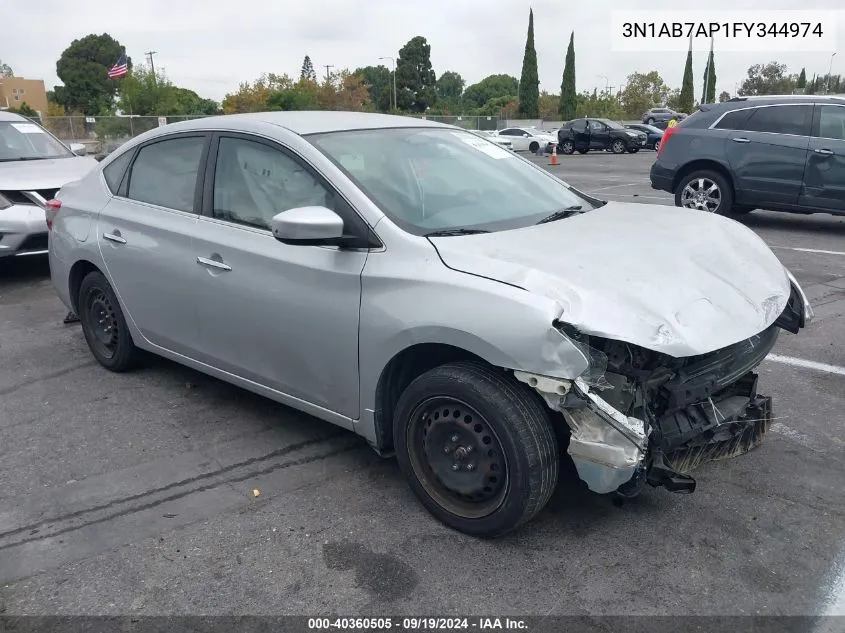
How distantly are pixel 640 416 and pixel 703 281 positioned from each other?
65 cm

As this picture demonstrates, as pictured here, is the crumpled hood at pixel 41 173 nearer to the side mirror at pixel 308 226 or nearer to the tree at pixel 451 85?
the side mirror at pixel 308 226

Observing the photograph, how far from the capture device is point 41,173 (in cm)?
811

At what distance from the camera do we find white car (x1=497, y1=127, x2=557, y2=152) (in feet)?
115

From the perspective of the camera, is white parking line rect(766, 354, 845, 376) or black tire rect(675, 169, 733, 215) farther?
black tire rect(675, 169, 733, 215)

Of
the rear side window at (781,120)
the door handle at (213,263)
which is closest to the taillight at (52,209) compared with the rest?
the door handle at (213,263)

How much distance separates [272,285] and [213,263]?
484mm

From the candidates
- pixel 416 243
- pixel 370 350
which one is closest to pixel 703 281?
pixel 416 243

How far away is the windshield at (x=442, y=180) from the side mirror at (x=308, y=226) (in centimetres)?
27

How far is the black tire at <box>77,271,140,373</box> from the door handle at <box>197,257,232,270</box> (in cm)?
111

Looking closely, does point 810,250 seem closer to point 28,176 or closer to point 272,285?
point 272,285

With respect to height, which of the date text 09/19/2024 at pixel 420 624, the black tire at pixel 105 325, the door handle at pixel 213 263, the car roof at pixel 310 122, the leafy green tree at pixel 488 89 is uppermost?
the leafy green tree at pixel 488 89

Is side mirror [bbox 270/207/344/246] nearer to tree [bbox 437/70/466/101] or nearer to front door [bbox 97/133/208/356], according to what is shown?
front door [bbox 97/133/208/356]

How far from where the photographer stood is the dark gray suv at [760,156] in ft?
30.6

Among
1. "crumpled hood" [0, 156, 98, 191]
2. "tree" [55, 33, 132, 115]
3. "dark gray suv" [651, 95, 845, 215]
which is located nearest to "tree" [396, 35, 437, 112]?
"tree" [55, 33, 132, 115]
